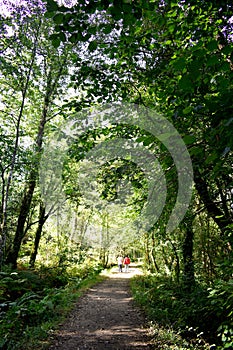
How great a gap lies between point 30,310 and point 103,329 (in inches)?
67.0

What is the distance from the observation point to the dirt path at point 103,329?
5422 millimetres

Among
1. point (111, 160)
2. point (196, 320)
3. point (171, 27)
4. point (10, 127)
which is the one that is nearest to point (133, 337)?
point (196, 320)

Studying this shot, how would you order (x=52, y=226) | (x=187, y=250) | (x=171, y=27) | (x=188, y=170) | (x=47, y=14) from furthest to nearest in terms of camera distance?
(x=52, y=226)
(x=187, y=250)
(x=188, y=170)
(x=171, y=27)
(x=47, y=14)

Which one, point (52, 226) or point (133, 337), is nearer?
point (133, 337)

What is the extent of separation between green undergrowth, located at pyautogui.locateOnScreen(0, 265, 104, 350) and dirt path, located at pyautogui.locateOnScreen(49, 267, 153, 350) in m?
0.31

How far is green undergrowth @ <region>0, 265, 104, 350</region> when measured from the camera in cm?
528

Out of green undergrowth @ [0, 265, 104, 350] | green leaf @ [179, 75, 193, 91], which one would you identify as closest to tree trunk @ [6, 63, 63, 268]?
green undergrowth @ [0, 265, 104, 350]

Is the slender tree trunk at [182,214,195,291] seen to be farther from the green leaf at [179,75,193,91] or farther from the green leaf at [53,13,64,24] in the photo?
the green leaf at [53,13,64,24]

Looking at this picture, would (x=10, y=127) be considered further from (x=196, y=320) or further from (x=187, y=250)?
(x=196, y=320)

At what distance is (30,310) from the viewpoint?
635 centimetres

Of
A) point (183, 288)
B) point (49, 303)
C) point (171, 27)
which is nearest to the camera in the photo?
point (171, 27)

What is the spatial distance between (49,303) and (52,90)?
295 inches

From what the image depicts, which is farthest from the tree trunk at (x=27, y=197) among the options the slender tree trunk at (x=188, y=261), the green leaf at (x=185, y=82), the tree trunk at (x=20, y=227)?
the green leaf at (x=185, y=82)

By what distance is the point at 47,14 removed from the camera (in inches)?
70.4
